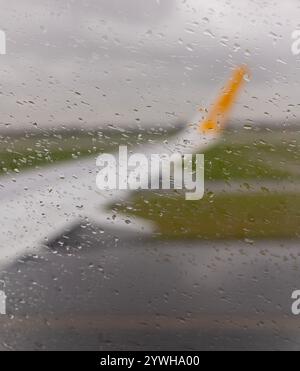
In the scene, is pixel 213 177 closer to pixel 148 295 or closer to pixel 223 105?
pixel 223 105

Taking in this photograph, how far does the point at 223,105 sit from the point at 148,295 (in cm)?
101

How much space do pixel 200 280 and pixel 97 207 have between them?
0.61 metres

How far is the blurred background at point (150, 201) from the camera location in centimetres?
275

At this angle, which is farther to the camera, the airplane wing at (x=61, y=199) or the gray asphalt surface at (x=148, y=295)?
the airplane wing at (x=61, y=199)

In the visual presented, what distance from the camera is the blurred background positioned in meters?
2.75

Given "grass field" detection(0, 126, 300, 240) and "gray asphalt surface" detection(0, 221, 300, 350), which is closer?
"gray asphalt surface" detection(0, 221, 300, 350)

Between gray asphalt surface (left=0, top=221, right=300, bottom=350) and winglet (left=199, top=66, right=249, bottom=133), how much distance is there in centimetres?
59

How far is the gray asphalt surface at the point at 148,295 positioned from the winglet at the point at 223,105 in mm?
590

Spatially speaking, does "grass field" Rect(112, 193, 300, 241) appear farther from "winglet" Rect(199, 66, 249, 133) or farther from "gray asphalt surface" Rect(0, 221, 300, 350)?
"winglet" Rect(199, 66, 249, 133)

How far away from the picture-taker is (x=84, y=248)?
2869mm

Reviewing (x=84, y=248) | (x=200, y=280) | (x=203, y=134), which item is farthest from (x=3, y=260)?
(x=203, y=134)

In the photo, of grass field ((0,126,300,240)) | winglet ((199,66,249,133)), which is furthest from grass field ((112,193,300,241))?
winglet ((199,66,249,133))

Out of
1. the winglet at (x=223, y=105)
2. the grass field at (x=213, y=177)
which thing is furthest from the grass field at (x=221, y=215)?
the winglet at (x=223, y=105)

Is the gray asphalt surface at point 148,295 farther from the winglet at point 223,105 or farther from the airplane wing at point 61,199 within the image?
the winglet at point 223,105
